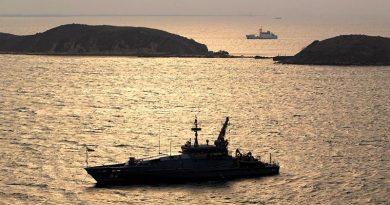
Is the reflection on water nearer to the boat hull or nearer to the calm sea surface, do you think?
the calm sea surface

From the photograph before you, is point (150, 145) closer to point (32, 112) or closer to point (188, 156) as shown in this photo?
point (188, 156)

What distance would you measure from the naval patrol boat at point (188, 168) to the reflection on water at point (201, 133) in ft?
5.09

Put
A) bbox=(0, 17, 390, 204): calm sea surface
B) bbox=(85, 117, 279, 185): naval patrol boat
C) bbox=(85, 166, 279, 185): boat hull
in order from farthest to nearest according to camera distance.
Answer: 1. bbox=(85, 117, 279, 185): naval patrol boat
2. bbox=(85, 166, 279, 185): boat hull
3. bbox=(0, 17, 390, 204): calm sea surface

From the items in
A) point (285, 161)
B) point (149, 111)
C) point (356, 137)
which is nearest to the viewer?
point (285, 161)

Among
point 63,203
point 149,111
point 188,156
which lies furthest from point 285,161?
point 149,111

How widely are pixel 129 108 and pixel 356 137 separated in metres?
45.4

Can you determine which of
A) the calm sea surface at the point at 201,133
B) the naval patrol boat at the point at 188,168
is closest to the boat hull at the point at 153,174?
the naval patrol boat at the point at 188,168

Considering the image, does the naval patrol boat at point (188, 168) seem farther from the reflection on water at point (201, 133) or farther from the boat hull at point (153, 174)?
the reflection on water at point (201, 133)

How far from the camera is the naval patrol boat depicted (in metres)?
81.2

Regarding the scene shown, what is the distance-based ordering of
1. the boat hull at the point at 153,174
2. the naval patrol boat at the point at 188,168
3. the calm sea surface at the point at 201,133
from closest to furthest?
1. the calm sea surface at the point at 201,133
2. the boat hull at the point at 153,174
3. the naval patrol boat at the point at 188,168

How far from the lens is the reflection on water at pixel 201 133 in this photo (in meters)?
78.1

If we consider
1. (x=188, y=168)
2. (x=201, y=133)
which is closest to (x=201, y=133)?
(x=201, y=133)

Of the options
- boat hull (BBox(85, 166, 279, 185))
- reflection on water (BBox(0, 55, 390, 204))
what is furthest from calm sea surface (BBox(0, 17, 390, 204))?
boat hull (BBox(85, 166, 279, 185))

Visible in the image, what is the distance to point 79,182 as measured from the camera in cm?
8088
